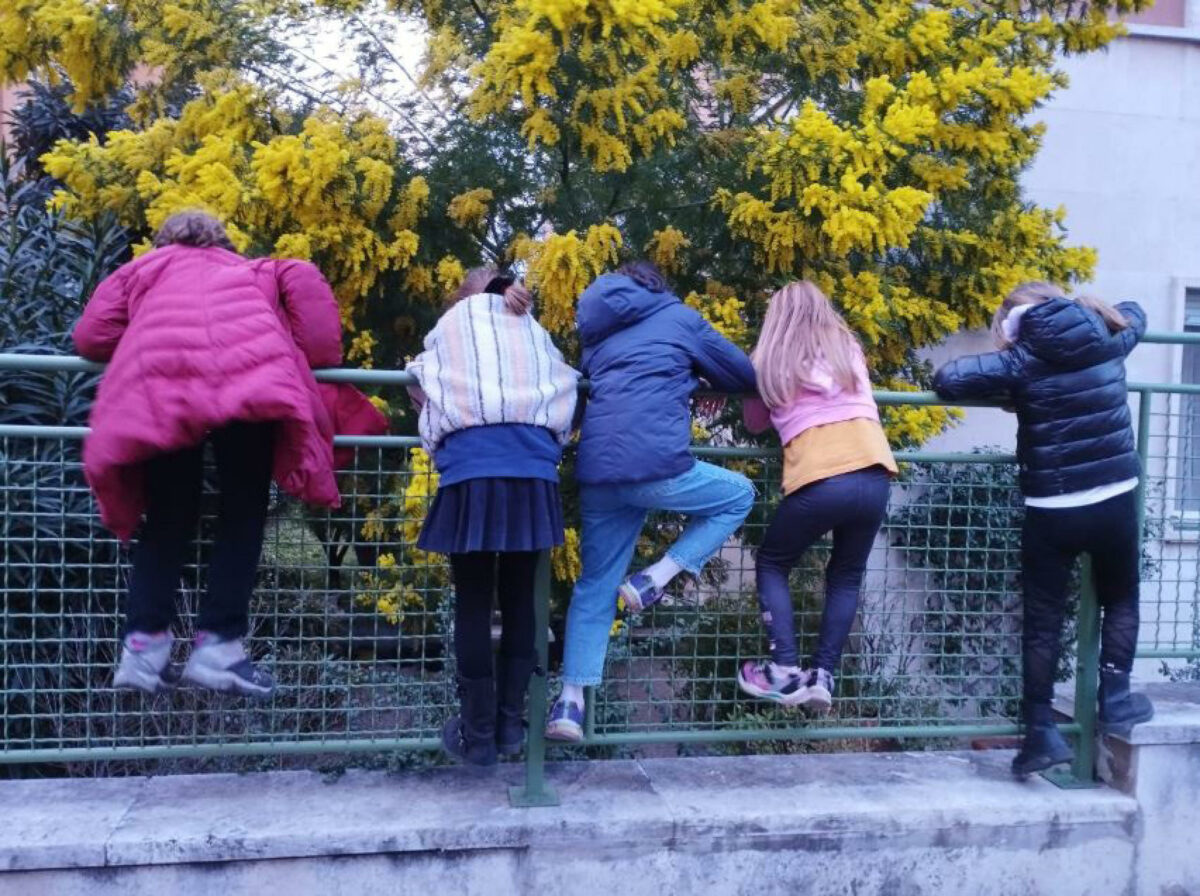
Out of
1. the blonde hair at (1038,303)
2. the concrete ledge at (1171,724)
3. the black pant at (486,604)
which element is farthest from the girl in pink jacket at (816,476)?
the concrete ledge at (1171,724)

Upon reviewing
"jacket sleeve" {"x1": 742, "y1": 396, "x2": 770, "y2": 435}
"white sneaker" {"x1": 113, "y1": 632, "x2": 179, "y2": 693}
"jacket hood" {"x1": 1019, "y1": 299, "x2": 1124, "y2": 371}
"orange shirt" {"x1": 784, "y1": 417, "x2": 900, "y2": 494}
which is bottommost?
"white sneaker" {"x1": 113, "y1": 632, "x2": 179, "y2": 693}

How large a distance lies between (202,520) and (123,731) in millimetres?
1051

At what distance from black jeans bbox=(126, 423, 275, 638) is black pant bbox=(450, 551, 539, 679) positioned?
25.5 inches

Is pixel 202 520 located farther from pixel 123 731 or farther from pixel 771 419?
pixel 771 419

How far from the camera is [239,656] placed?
338 centimetres

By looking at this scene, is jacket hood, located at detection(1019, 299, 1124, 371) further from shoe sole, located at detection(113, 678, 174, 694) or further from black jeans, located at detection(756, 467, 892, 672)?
shoe sole, located at detection(113, 678, 174, 694)

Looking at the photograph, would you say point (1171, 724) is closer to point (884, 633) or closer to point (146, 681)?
point (884, 633)

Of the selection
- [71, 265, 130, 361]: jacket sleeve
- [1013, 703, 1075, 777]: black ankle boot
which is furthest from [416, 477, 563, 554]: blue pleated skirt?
[1013, 703, 1075, 777]: black ankle boot

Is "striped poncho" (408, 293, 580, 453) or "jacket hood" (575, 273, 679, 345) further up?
"jacket hood" (575, 273, 679, 345)

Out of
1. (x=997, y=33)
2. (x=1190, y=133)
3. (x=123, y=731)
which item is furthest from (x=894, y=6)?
(x=123, y=731)

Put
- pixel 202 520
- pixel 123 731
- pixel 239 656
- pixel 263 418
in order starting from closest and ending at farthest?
pixel 263 418 < pixel 239 656 < pixel 202 520 < pixel 123 731

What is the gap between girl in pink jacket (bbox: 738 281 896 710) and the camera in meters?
3.66

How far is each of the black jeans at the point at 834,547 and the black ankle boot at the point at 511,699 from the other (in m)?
0.87

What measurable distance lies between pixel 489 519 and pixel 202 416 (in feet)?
2.88
